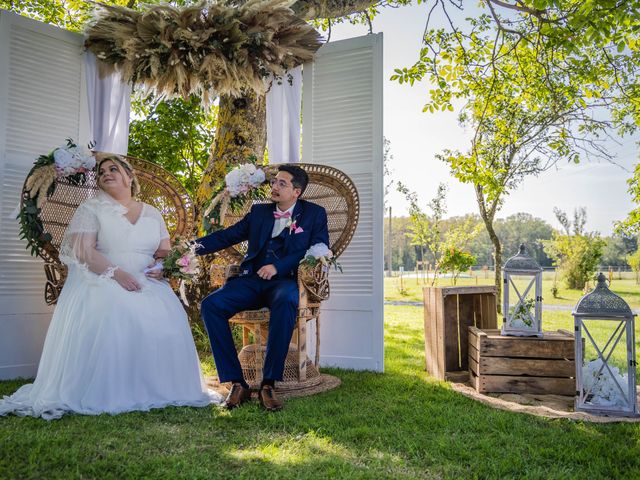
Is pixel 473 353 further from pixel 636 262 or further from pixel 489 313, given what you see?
pixel 636 262

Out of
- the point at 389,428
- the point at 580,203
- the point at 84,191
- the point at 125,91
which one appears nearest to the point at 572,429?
the point at 389,428

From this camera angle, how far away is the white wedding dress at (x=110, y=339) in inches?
Answer: 111

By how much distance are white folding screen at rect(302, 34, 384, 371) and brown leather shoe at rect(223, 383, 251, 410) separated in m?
1.42

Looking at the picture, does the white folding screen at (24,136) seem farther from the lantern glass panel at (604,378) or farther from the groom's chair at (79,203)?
the lantern glass panel at (604,378)

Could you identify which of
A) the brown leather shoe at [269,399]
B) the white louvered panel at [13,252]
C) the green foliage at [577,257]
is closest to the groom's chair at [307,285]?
the brown leather shoe at [269,399]

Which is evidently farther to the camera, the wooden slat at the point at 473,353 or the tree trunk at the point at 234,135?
the tree trunk at the point at 234,135

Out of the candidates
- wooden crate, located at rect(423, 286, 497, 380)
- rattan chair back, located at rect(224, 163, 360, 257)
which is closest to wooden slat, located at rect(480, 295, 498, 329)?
wooden crate, located at rect(423, 286, 497, 380)

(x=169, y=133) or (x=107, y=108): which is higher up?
(x=169, y=133)

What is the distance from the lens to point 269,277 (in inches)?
128

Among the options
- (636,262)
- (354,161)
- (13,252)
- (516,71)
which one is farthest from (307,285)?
(636,262)

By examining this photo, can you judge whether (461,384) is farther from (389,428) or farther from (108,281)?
(108,281)

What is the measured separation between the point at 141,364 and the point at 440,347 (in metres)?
2.09

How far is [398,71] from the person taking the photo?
516 centimetres

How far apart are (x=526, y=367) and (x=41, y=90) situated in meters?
4.13
